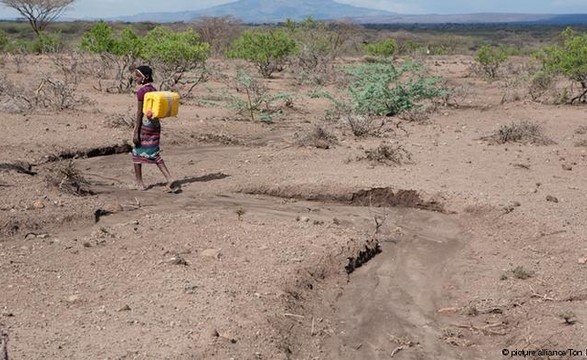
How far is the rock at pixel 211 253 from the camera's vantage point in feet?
18.0

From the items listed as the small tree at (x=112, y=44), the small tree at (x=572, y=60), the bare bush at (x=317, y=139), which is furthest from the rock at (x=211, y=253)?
the small tree at (x=572, y=60)

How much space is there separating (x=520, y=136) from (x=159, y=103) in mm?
6053

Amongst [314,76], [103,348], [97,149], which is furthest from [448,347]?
[314,76]

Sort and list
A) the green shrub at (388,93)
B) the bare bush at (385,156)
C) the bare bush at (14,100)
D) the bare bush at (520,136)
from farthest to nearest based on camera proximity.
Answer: the green shrub at (388,93) → the bare bush at (14,100) → the bare bush at (520,136) → the bare bush at (385,156)

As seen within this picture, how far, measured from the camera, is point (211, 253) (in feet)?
18.1

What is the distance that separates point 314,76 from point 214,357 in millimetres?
16566

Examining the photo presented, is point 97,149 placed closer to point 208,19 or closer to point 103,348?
point 103,348

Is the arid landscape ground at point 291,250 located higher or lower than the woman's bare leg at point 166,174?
lower

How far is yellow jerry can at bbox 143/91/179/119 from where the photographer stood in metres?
6.95

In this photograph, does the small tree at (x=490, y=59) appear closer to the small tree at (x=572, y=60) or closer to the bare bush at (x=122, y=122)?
the small tree at (x=572, y=60)

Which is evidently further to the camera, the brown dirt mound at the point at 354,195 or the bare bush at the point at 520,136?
the bare bush at the point at 520,136

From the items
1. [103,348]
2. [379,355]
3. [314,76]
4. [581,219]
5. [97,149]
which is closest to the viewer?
[103,348]

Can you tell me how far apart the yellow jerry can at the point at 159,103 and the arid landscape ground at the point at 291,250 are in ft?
3.14

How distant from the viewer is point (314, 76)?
65.5ft
